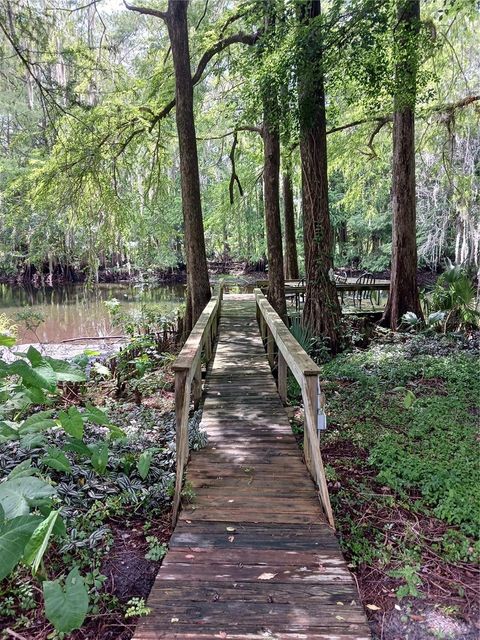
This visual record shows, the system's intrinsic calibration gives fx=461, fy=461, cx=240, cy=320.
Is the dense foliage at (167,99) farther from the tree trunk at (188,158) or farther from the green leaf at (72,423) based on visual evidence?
the green leaf at (72,423)

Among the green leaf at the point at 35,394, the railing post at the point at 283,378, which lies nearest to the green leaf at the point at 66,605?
the green leaf at the point at 35,394

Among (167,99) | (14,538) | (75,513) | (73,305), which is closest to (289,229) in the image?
(167,99)

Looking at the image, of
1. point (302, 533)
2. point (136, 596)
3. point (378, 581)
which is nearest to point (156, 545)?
point (136, 596)

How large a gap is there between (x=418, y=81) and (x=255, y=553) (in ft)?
23.1

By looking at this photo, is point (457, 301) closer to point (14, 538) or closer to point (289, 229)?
point (289, 229)

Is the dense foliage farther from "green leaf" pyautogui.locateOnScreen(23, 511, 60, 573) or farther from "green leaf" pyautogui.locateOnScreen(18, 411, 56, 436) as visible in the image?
"green leaf" pyautogui.locateOnScreen(23, 511, 60, 573)

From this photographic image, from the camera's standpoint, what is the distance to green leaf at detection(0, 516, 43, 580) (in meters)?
2.10

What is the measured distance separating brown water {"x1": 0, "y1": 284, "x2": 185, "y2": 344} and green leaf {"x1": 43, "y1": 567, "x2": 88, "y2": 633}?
9.83 m

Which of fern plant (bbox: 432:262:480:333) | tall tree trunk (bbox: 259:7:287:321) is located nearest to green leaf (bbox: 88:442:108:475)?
tall tree trunk (bbox: 259:7:287:321)

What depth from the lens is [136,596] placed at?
98.7 inches

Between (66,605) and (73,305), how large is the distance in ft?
70.4

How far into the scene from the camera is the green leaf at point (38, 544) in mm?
2100

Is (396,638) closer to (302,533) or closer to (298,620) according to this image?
(298,620)

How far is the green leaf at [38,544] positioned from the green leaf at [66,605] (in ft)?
0.42
